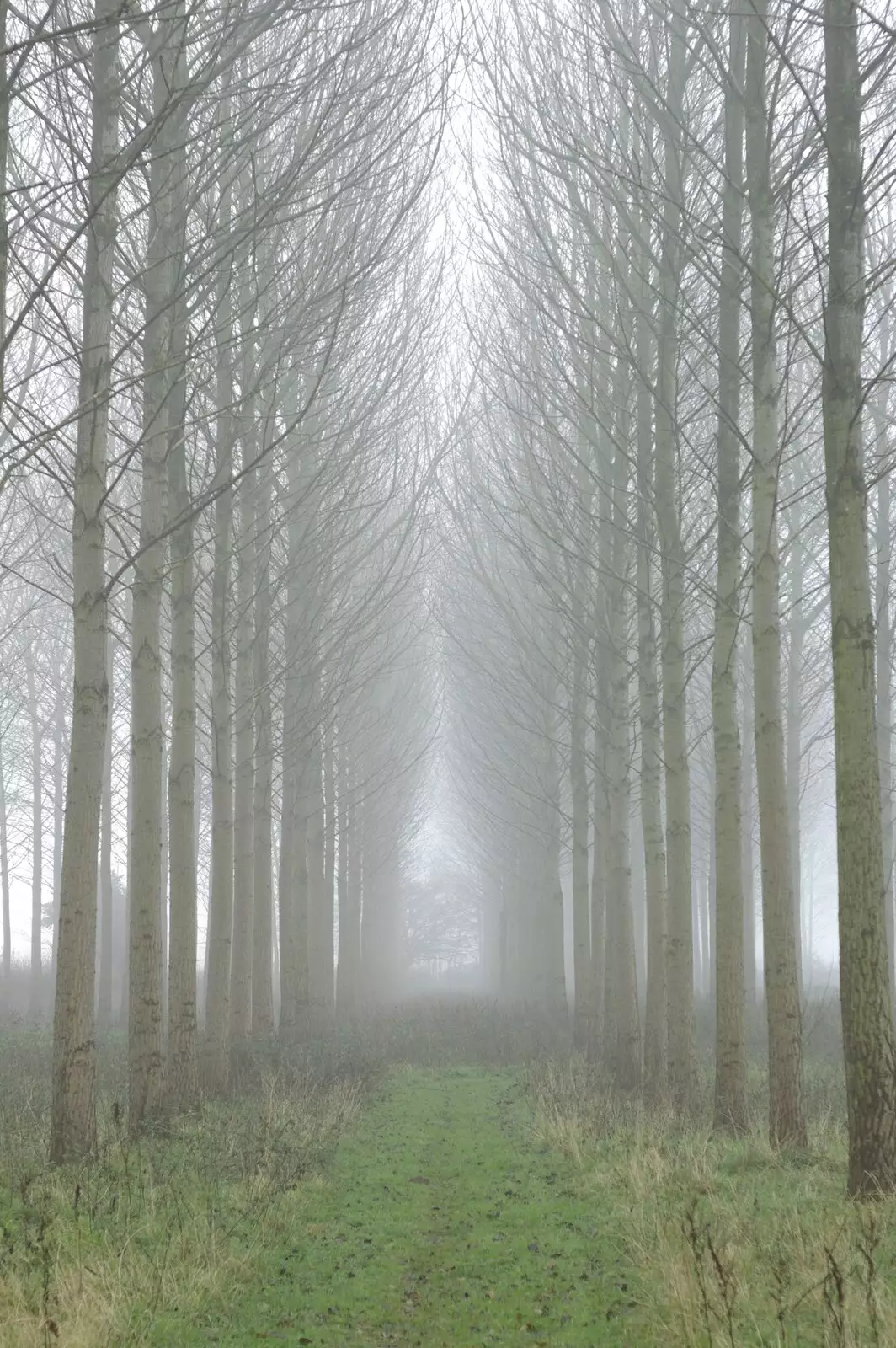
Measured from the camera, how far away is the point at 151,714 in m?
8.20

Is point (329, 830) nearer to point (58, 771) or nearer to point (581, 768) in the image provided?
point (581, 768)

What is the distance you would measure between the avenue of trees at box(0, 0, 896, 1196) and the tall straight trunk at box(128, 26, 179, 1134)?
0.03 m

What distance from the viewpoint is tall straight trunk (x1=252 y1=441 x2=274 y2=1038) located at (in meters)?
12.2

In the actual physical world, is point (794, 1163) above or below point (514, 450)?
below

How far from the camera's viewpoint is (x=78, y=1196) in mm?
4941

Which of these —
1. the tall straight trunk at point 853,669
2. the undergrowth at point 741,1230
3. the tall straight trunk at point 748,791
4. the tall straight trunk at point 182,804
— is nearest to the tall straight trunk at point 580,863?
the tall straight trunk at point 748,791

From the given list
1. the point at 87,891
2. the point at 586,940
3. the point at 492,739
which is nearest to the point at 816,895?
the point at 492,739

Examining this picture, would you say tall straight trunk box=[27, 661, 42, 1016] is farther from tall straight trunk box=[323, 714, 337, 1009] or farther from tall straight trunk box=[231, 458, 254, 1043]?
tall straight trunk box=[231, 458, 254, 1043]

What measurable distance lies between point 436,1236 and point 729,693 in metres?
4.32

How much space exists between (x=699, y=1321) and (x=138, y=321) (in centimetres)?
899

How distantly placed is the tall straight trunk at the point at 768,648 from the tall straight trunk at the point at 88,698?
4.11 meters

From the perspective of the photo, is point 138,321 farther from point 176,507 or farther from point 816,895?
point 816,895

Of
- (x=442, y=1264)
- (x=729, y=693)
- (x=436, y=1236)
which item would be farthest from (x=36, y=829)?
(x=442, y=1264)

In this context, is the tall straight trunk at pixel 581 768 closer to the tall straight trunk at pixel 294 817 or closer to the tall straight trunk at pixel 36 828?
the tall straight trunk at pixel 294 817
